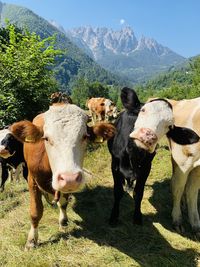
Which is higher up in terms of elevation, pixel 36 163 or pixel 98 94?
pixel 36 163

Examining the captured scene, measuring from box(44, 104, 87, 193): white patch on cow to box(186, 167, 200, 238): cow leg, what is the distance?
9.02 feet

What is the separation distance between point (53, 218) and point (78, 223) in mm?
495

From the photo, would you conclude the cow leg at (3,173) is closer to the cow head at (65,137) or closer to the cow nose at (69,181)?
the cow head at (65,137)

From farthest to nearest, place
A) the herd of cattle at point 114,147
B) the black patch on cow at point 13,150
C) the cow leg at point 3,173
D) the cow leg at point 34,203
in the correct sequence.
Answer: the cow leg at point 3,173
the black patch on cow at point 13,150
the cow leg at point 34,203
the herd of cattle at point 114,147

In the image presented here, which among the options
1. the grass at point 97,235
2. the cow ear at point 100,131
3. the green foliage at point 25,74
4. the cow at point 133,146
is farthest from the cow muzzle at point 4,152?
the cow ear at point 100,131

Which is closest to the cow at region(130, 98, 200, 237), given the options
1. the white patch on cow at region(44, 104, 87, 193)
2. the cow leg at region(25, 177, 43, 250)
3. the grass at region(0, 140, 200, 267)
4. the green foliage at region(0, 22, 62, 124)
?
the grass at region(0, 140, 200, 267)

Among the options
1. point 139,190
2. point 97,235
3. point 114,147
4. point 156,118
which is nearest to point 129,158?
point 114,147

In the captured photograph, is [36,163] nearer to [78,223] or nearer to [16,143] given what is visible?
[78,223]

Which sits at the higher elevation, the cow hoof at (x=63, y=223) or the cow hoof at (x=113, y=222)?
the cow hoof at (x=113, y=222)

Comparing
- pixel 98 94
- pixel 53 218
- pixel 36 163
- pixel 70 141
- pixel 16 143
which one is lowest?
pixel 98 94

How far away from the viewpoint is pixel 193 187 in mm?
6207

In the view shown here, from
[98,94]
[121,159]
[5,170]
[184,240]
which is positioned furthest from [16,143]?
[98,94]

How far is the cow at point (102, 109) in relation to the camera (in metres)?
24.1

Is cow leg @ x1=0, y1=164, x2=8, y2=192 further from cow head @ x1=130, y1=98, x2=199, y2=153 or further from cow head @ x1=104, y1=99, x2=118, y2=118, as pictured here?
cow head @ x1=104, y1=99, x2=118, y2=118
